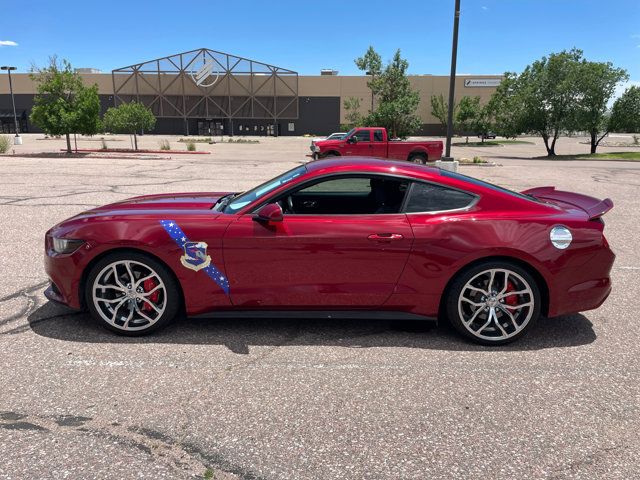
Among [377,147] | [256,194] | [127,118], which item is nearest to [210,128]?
[127,118]

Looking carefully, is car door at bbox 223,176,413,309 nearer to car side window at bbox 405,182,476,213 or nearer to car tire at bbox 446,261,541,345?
car side window at bbox 405,182,476,213

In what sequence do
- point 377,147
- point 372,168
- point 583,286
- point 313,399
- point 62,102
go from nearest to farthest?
1. point 313,399
2. point 583,286
3. point 372,168
4. point 377,147
5. point 62,102

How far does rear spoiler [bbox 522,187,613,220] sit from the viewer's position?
13.5ft

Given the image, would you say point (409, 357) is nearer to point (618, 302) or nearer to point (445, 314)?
point (445, 314)

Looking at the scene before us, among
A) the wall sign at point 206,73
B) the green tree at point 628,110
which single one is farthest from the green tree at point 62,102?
the wall sign at point 206,73

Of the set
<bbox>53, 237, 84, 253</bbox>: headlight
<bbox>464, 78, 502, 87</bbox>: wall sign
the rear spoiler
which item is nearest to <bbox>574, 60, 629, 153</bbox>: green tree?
the rear spoiler

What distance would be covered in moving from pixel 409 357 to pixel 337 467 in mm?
1409

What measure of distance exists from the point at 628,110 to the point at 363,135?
2439 centimetres

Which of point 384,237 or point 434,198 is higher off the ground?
point 434,198

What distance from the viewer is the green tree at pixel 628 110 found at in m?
34.2

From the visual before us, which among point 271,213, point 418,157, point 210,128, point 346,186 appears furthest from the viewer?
point 210,128

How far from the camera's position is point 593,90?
109 feet

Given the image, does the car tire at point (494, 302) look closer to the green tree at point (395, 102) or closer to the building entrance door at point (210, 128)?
the green tree at point (395, 102)

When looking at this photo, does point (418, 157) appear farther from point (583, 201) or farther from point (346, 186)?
point (346, 186)
